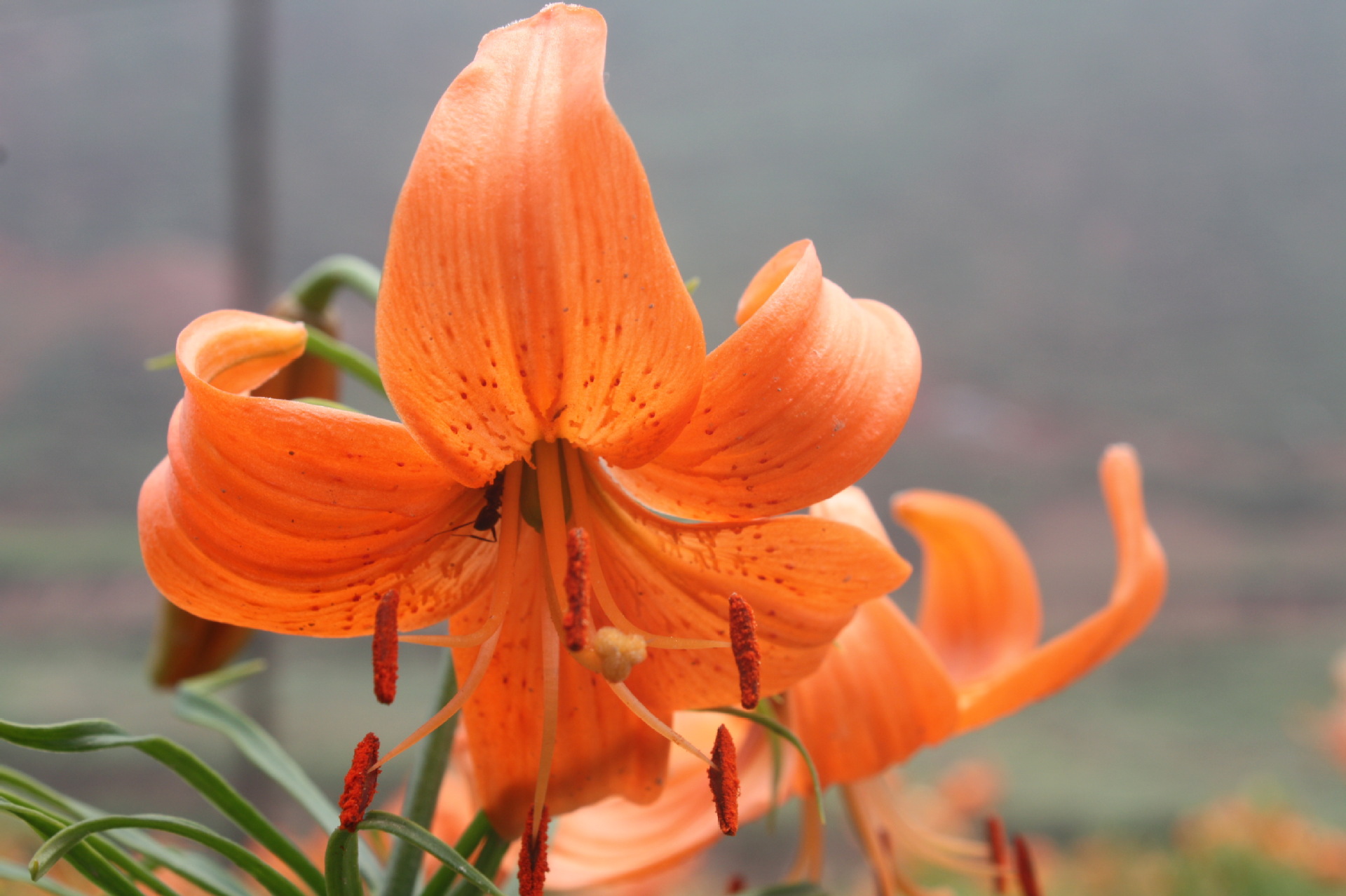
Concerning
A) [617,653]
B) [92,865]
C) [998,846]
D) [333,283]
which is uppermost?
[333,283]

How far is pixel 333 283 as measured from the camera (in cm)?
59

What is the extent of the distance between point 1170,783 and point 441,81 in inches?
103

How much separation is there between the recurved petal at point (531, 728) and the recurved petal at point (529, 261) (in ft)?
0.38

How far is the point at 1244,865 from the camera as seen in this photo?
152cm

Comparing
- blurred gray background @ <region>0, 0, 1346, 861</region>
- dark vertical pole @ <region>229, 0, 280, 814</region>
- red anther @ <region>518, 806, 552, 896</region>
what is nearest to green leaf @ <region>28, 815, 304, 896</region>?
red anther @ <region>518, 806, 552, 896</region>

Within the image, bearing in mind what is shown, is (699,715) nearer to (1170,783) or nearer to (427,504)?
(427,504)

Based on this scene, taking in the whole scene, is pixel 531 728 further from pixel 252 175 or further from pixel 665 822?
pixel 252 175

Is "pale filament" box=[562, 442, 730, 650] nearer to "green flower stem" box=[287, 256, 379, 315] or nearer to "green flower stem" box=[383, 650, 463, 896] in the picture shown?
"green flower stem" box=[383, 650, 463, 896]

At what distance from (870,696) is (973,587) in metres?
0.20

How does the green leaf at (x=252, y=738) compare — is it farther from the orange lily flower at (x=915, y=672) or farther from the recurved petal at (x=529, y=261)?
the recurved petal at (x=529, y=261)

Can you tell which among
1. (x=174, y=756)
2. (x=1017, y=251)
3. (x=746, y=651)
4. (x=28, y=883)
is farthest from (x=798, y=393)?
(x=1017, y=251)

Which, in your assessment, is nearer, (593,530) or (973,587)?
(593,530)

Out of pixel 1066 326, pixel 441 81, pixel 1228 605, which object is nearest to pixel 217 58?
pixel 441 81

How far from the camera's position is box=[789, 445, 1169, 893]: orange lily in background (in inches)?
18.8
